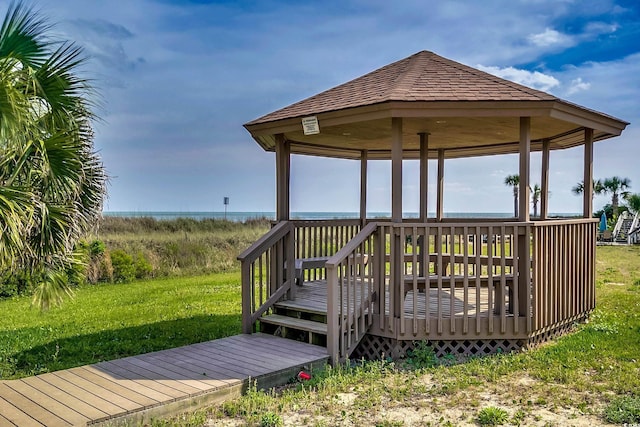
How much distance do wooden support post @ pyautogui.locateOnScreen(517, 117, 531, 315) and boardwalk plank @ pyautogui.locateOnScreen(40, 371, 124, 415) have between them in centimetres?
420

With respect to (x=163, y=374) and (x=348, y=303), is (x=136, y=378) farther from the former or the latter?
(x=348, y=303)

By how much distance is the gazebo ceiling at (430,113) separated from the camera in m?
5.27

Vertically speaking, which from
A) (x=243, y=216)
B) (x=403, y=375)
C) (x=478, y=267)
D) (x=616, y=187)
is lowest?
(x=403, y=375)

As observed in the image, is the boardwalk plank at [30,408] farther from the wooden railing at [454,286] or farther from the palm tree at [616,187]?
the palm tree at [616,187]

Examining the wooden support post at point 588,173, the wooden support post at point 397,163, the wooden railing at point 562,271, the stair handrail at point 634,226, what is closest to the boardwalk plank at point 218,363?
the wooden support post at point 397,163

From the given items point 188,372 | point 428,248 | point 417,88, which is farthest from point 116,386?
point 417,88

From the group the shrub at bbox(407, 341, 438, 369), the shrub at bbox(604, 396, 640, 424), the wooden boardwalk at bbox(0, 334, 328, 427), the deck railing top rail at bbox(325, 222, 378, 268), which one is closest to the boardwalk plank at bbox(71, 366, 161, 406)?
the wooden boardwalk at bbox(0, 334, 328, 427)

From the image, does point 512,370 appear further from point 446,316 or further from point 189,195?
point 189,195

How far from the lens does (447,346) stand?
5547 mm

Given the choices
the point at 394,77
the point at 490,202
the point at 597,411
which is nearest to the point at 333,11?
the point at 394,77

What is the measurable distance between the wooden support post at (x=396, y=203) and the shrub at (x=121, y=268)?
955 centimetres

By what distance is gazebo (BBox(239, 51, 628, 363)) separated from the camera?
532cm

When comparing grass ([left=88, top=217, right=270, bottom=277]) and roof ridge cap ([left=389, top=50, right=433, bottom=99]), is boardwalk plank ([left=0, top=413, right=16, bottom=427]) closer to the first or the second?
roof ridge cap ([left=389, top=50, right=433, bottom=99])

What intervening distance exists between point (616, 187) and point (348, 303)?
3446 centimetres
